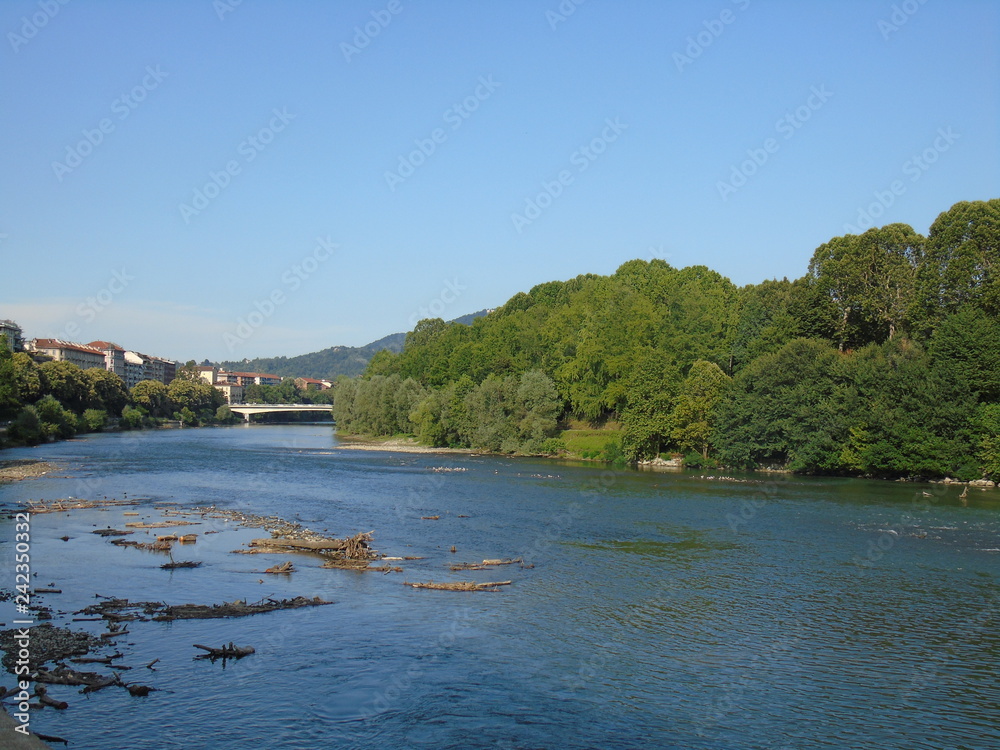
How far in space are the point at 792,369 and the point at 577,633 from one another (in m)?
50.0

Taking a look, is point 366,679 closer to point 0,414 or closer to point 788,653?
point 788,653

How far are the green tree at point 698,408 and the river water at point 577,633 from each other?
2608cm

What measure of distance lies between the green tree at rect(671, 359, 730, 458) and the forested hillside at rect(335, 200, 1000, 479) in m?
0.14

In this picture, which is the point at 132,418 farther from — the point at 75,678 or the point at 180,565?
the point at 75,678

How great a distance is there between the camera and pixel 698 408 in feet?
244

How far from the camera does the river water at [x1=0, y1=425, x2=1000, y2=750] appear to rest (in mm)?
17375

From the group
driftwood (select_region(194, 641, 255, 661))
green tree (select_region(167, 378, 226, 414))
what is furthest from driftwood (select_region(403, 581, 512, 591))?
green tree (select_region(167, 378, 226, 414))

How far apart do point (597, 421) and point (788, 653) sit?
70.3 meters

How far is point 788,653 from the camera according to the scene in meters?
22.3

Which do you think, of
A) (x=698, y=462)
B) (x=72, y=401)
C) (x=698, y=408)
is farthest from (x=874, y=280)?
(x=72, y=401)

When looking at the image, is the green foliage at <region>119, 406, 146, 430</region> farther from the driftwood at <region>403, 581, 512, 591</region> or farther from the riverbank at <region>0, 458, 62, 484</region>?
the driftwood at <region>403, 581, 512, 591</region>

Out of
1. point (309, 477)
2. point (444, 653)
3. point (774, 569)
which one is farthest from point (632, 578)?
point (309, 477)

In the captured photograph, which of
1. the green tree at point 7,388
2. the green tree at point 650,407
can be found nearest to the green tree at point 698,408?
the green tree at point 650,407

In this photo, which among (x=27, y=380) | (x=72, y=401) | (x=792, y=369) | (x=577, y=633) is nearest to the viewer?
(x=577, y=633)
